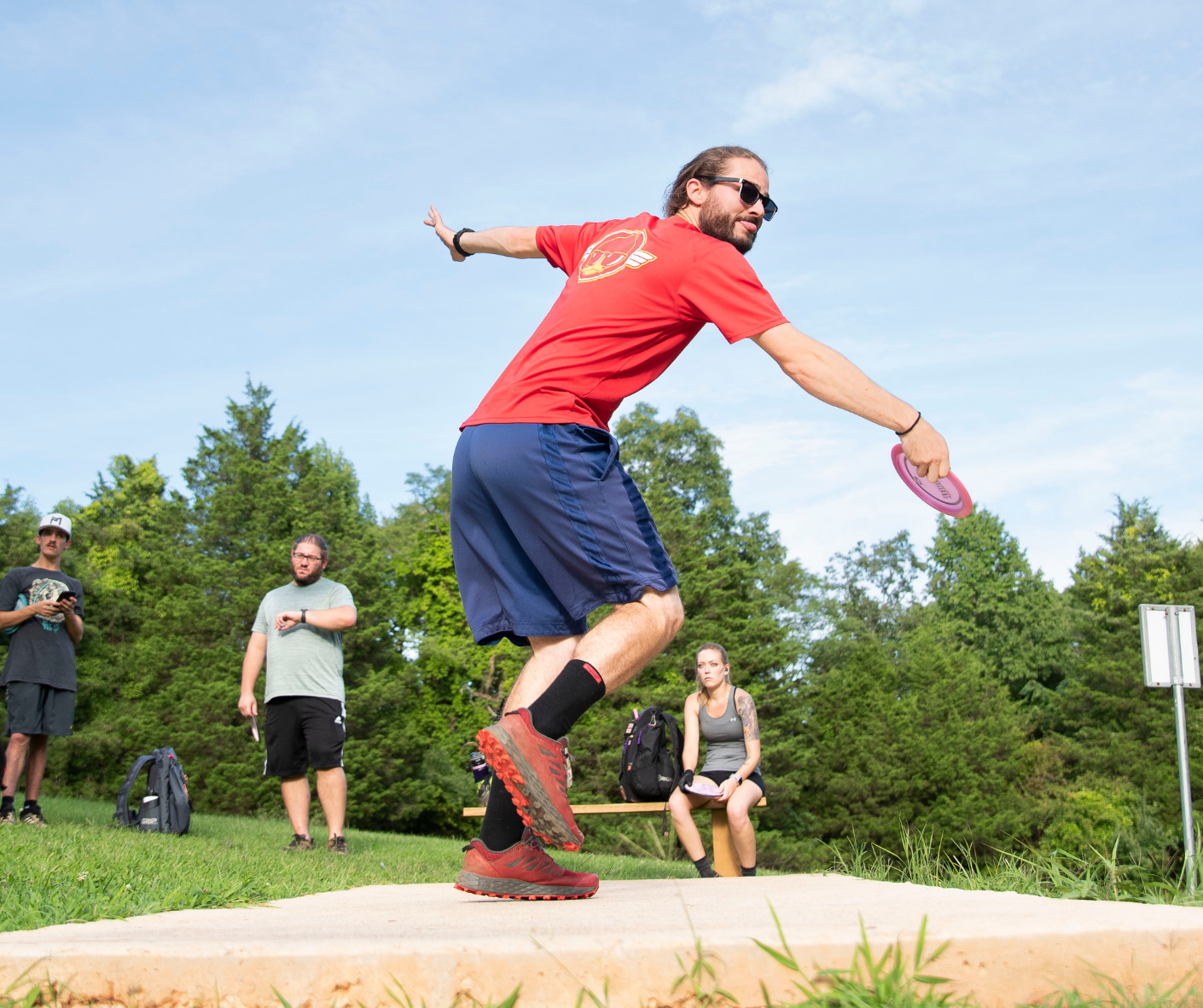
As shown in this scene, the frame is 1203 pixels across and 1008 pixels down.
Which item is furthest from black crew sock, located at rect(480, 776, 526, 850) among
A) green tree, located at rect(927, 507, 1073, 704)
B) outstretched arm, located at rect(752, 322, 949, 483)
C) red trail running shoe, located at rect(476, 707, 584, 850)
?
green tree, located at rect(927, 507, 1073, 704)

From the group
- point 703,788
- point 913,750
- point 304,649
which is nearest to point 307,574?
point 304,649

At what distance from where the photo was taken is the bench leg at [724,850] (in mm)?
6867

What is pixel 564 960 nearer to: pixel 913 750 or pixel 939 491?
pixel 939 491

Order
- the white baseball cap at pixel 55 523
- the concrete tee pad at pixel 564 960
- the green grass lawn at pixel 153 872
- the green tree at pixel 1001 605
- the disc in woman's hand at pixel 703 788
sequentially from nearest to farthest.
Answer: the concrete tee pad at pixel 564 960 < the green grass lawn at pixel 153 872 < the disc in woman's hand at pixel 703 788 < the white baseball cap at pixel 55 523 < the green tree at pixel 1001 605

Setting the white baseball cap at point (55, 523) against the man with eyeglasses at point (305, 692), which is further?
the white baseball cap at point (55, 523)

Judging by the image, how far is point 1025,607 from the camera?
47.7 m

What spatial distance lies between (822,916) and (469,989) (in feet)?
2.41

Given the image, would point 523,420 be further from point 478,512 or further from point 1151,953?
point 1151,953

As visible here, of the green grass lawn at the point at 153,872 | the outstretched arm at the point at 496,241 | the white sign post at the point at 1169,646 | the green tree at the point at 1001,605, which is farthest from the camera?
the green tree at the point at 1001,605

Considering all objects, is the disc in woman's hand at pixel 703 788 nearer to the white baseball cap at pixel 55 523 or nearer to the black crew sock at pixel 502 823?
the black crew sock at pixel 502 823

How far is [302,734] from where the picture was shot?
6.78 meters

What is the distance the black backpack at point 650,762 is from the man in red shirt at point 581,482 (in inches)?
166

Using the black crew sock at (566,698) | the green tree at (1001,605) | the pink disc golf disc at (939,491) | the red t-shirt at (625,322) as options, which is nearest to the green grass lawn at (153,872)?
the black crew sock at (566,698)

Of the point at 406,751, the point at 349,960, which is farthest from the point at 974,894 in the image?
the point at 406,751
